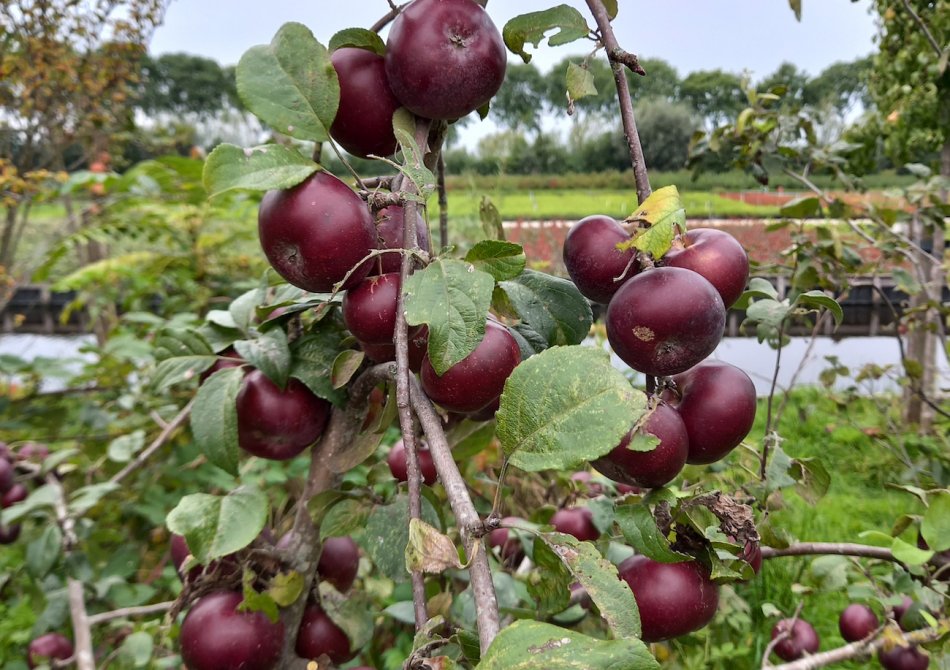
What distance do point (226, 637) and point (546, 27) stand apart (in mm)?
469

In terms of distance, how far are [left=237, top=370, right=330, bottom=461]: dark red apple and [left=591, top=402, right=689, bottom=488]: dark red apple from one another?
232 millimetres

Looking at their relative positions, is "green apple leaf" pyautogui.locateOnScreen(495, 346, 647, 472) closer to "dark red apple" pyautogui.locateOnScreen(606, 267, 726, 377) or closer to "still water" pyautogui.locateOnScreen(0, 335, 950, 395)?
"dark red apple" pyautogui.locateOnScreen(606, 267, 726, 377)

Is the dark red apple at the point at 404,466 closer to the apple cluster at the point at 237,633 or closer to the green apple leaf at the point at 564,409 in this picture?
the apple cluster at the point at 237,633

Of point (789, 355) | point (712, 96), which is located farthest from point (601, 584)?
point (789, 355)

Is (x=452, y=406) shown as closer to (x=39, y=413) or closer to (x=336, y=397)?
(x=336, y=397)

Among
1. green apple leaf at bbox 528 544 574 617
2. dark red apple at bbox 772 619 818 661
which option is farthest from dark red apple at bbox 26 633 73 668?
dark red apple at bbox 772 619 818 661

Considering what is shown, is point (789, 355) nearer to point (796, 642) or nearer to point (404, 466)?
point (796, 642)

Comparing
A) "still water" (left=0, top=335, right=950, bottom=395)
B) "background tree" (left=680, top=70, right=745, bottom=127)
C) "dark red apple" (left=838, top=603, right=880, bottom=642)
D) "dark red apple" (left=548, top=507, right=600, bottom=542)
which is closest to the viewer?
"dark red apple" (left=548, top=507, right=600, bottom=542)

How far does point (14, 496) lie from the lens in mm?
963

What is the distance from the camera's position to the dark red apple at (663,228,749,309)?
1.22 feet

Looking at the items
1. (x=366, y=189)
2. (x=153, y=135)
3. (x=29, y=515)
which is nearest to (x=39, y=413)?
(x=29, y=515)

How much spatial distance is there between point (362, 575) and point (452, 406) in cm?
73

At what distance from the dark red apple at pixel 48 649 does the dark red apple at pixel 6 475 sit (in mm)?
229

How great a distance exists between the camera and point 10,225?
73.8 inches
